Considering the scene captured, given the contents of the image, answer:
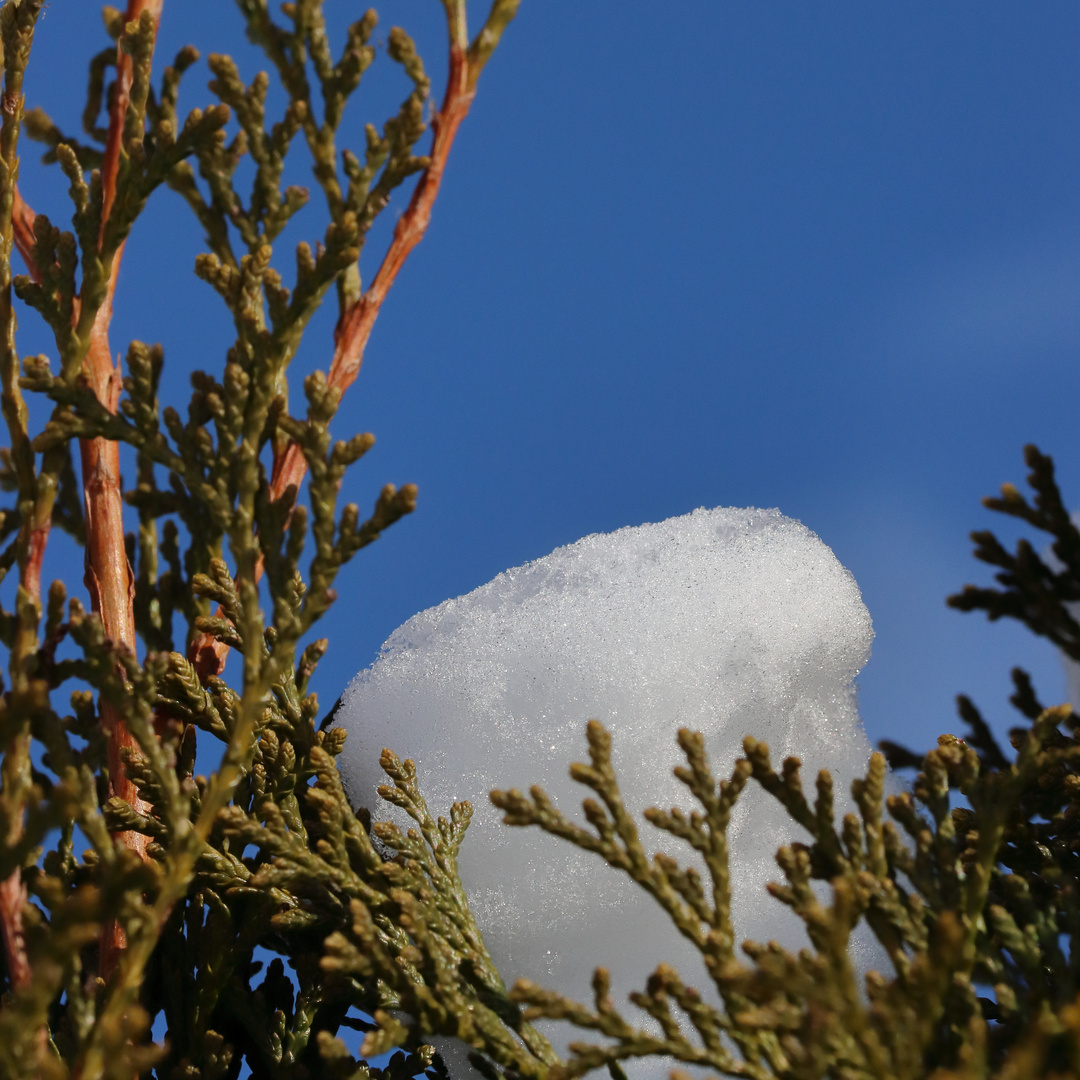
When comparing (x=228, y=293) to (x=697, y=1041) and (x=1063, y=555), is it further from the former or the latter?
(x=697, y=1041)

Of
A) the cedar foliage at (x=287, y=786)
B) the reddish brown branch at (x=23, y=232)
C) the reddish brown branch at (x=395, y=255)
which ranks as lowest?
the cedar foliage at (x=287, y=786)

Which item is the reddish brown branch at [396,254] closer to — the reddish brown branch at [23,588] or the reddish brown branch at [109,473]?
the reddish brown branch at [109,473]

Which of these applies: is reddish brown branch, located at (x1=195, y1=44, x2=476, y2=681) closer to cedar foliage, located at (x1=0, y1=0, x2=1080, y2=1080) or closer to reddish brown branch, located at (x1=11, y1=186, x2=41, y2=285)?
cedar foliage, located at (x1=0, y1=0, x2=1080, y2=1080)

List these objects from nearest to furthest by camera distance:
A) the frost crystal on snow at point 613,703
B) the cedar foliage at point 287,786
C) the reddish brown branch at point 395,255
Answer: the cedar foliage at point 287,786, the reddish brown branch at point 395,255, the frost crystal on snow at point 613,703

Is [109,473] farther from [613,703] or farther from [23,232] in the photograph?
A: [613,703]

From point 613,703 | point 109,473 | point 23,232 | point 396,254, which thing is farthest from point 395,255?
point 613,703

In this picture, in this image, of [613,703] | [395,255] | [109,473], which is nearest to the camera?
[395,255]

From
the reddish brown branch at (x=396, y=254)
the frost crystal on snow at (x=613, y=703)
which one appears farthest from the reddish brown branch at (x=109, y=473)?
the frost crystal on snow at (x=613, y=703)
